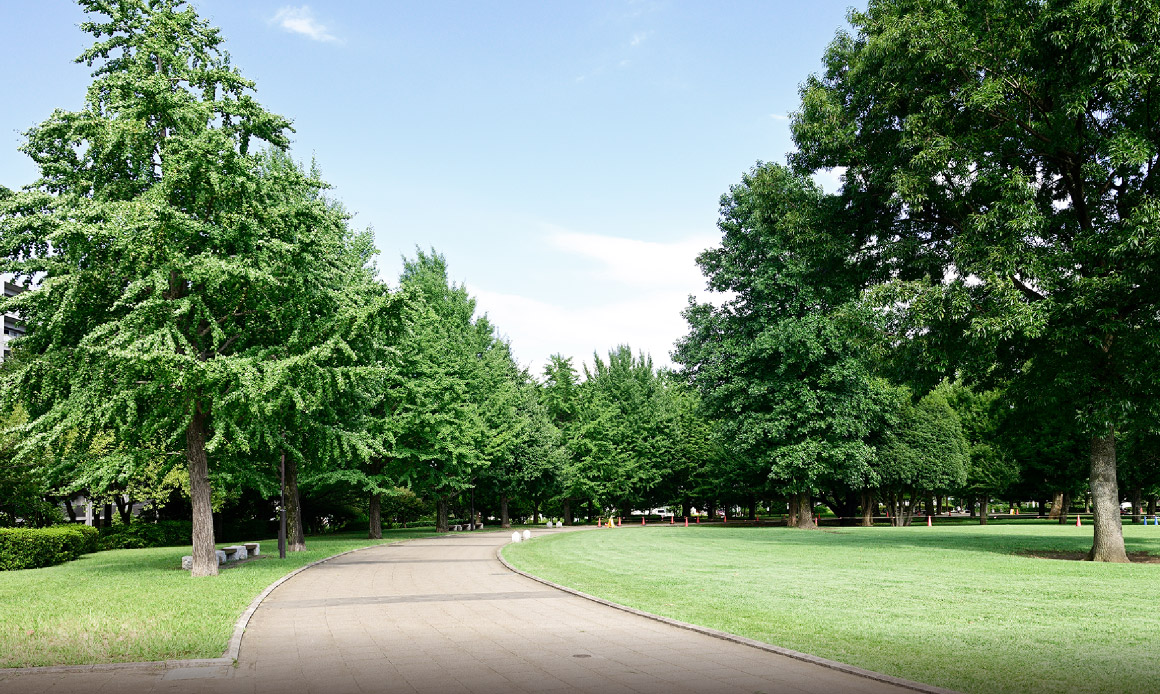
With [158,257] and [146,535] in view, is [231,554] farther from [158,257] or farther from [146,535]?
[146,535]

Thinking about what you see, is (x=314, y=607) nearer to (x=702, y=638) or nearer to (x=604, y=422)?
(x=702, y=638)

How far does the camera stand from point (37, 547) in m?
26.3

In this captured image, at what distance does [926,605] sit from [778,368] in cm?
2615

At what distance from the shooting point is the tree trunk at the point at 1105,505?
850 inches

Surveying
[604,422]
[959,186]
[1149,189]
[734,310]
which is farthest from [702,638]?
[604,422]

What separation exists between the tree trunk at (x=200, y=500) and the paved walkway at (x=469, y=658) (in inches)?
250

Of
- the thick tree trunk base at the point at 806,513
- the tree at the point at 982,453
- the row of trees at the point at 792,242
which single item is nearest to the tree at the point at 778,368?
the thick tree trunk base at the point at 806,513


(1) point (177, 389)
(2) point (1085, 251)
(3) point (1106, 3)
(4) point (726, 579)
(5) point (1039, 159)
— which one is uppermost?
(3) point (1106, 3)

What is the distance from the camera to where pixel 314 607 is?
14414 mm

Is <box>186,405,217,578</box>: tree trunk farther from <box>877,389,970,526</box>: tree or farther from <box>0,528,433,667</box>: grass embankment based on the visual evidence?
<box>877,389,970,526</box>: tree

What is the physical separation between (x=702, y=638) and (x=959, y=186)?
17452 mm

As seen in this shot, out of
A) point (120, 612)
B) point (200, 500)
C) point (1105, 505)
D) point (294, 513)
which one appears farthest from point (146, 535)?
point (1105, 505)

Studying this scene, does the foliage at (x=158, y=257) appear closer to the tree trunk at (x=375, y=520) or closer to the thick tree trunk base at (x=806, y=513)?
the tree trunk at (x=375, y=520)

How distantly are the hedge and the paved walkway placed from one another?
1557 cm
